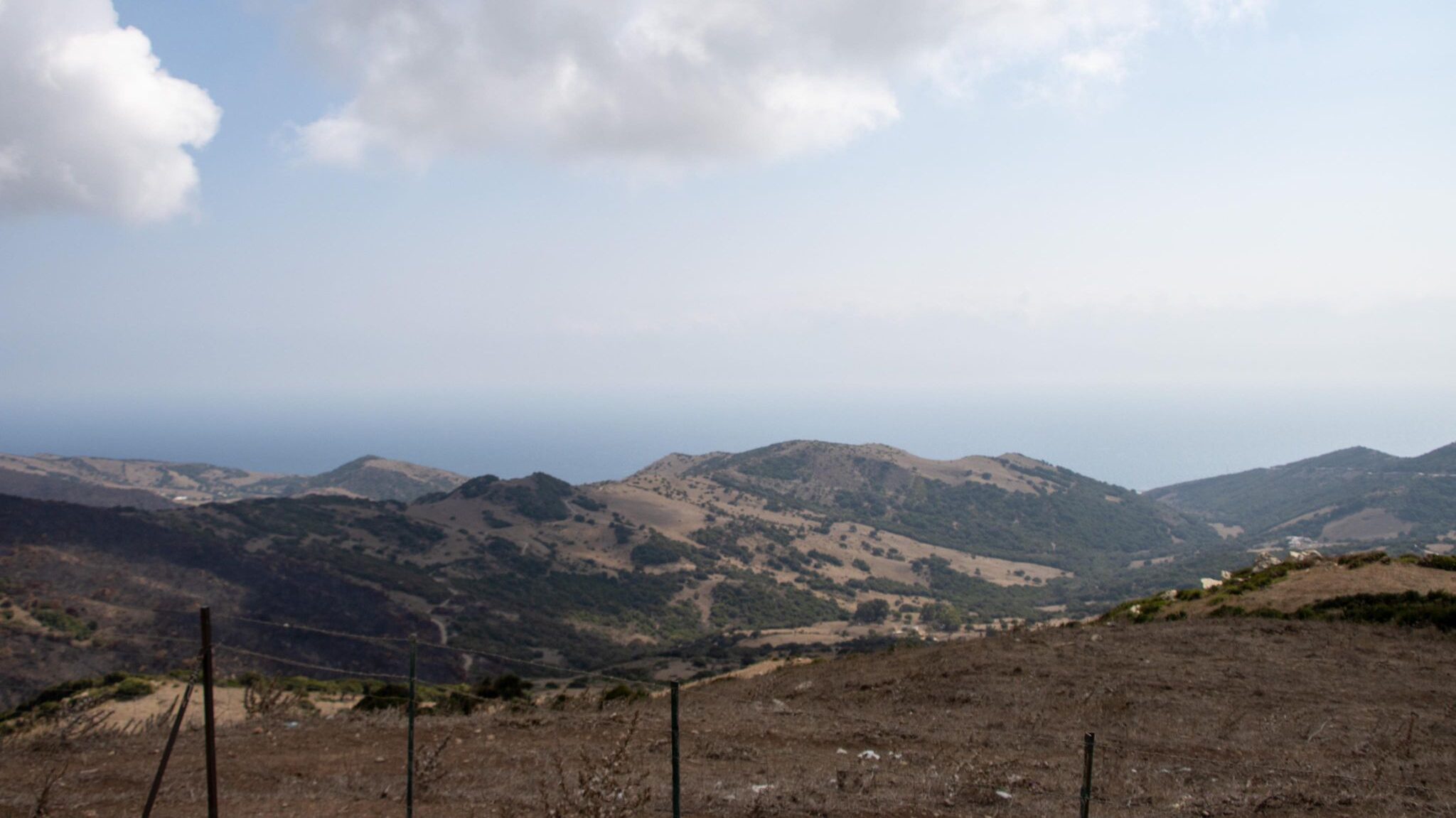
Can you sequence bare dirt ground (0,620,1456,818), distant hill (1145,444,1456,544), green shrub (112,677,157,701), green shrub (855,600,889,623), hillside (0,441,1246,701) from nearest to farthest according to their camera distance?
1. bare dirt ground (0,620,1456,818)
2. green shrub (112,677,157,701)
3. hillside (0,441,1246,701)
4. green shrub (855,600,889,623)
5. distant hill (1145,444,1456,544)

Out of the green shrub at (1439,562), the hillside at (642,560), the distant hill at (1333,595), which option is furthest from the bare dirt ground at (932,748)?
the hillside at (642,560)

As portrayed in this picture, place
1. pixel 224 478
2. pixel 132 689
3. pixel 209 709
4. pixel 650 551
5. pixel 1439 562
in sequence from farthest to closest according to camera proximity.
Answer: pixel 224 478 < pixel 650 551 < pixel 1439 562 < pixel 132 689 < pixel 209 709

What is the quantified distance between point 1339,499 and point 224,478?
23383 cm

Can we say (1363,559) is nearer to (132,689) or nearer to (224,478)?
(132,689)

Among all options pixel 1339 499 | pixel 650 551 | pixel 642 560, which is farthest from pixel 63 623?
pixel 1339 499

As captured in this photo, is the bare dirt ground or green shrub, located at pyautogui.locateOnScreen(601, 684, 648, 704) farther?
green shrub, located at pyautogui.locateOnScreen(601, 684, 648, 704)

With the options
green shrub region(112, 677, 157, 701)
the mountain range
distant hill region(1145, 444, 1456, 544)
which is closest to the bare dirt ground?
the mountain range

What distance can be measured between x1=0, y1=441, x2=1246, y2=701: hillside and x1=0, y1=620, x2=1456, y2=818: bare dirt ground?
64.4 feet

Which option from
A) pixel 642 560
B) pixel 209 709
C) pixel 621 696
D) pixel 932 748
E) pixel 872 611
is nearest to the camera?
pixel 209 709

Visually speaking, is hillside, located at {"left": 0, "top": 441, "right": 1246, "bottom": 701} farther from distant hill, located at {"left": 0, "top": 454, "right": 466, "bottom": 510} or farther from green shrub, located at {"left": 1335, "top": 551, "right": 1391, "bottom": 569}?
distant hill, located at {"left": 0, "top": 454, "right": 466, "bottom": 510}

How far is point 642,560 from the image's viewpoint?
8469cm

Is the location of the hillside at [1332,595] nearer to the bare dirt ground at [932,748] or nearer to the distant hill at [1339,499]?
the bare dirt ground at [932,748]

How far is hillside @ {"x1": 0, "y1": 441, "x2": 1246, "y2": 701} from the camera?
167 feet

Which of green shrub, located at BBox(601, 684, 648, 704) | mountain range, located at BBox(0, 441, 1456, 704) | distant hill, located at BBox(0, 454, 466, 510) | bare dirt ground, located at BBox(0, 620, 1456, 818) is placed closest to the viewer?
bare dirt ground, located at BBox(0, 620, 1456, 818)
